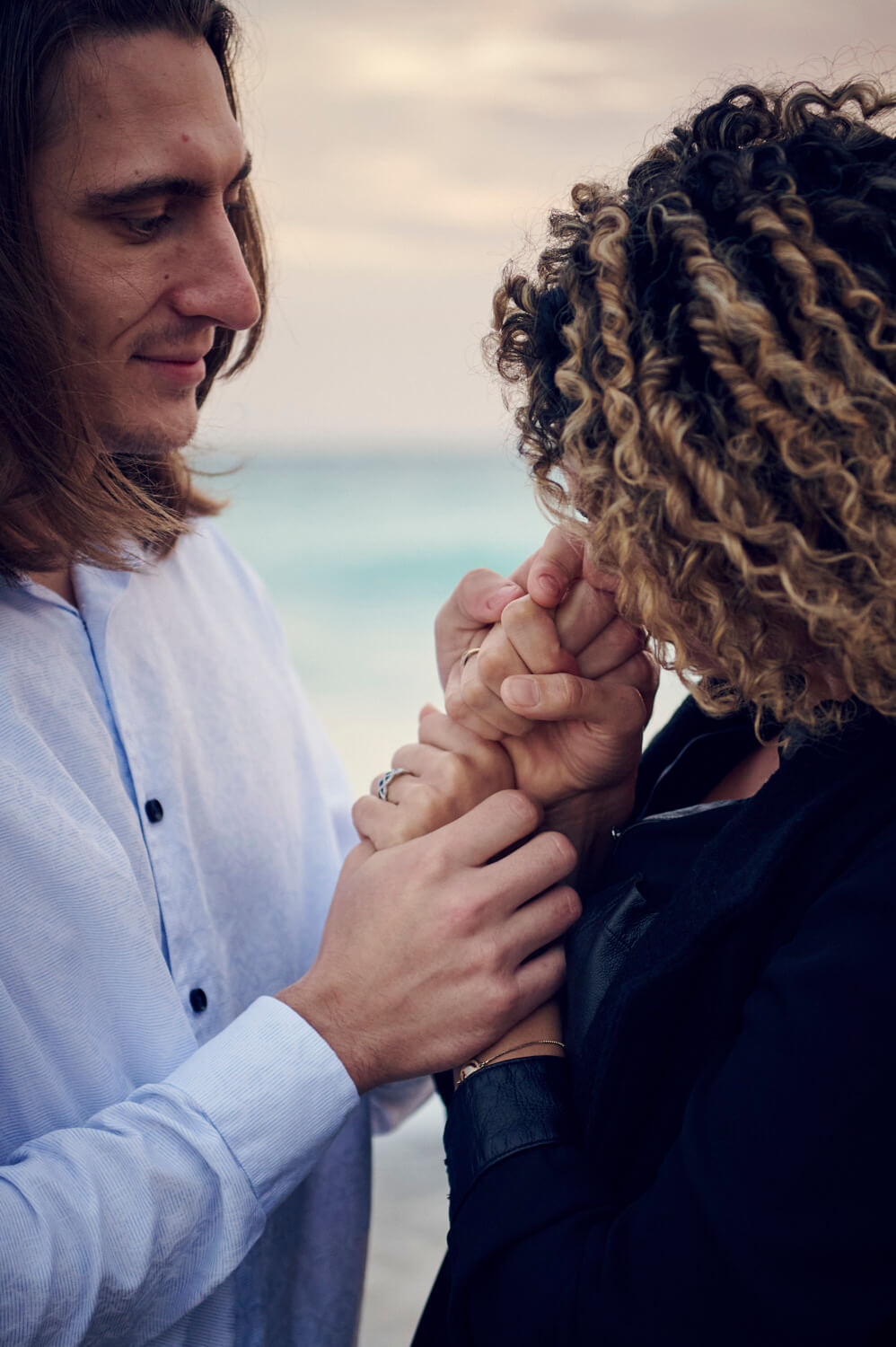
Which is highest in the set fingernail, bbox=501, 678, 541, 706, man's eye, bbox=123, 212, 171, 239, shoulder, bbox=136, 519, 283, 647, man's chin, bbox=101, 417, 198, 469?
man's eye, bbox=123, 212, 171, 239

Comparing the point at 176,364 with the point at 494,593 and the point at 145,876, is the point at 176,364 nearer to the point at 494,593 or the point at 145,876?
the point at 494,593

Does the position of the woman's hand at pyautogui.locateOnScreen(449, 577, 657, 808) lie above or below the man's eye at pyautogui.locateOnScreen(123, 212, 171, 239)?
below

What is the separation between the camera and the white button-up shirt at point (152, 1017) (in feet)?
3.61

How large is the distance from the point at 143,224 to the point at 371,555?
11.5m

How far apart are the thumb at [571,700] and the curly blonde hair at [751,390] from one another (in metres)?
0.22

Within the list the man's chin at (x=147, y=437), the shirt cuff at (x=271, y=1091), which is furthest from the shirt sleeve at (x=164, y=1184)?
the man's chin at (x=147, y=437)

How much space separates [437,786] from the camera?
144 centimetres

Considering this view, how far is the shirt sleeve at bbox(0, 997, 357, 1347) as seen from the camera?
1.03 meters

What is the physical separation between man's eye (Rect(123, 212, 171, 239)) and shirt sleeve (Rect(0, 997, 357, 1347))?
115cm

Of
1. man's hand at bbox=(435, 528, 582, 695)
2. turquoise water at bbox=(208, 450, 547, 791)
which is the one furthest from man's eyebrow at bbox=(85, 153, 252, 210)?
turquoise water at bbox=(208, 450, 547, 791)

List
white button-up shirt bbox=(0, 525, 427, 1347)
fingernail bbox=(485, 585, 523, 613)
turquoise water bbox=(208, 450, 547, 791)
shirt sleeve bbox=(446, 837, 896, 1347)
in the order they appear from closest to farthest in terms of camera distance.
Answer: shirt sleeve bbox=(446, 837, 896, 1347) < white button-up shirt bbox=(0, 525, 427, 1347) < fingernail bbox=(485, 585, 523, 613) < turquoise water bbox=(208, 450, 547, 791)

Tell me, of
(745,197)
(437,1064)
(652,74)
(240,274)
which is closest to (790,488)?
(745,197)

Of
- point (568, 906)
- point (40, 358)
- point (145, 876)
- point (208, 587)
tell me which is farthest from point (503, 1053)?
point (40, 358)

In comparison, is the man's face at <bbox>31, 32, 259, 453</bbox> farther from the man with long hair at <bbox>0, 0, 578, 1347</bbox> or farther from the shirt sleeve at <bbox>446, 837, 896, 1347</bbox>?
the shirt sleeve at <bbox>446, 837, 896, 1347</bbox>
